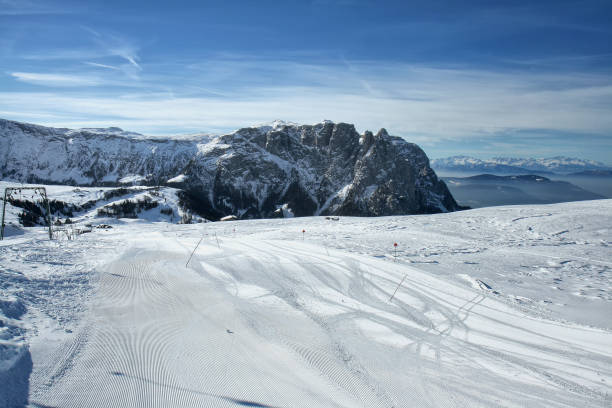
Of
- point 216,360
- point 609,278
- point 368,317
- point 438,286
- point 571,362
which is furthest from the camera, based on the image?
point 609,278

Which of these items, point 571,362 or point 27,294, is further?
point 27,294

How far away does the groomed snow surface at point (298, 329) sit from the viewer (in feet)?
21.2

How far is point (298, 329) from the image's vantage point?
9.27 meters

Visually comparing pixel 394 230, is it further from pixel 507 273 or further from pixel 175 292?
pixel 175 292

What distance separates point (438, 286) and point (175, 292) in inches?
430

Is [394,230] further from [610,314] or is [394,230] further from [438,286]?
[610,314]

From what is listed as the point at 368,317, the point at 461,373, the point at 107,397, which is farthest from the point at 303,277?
the point at 107,397

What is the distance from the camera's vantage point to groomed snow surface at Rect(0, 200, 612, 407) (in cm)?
645

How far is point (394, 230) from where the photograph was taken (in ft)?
92.6

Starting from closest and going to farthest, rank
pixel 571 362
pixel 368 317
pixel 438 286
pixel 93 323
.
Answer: pixel 571 362 < pixel 93 323 < pixel 368 317 < pixel 438 286

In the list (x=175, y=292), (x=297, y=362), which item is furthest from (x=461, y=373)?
(x=175, y=292)

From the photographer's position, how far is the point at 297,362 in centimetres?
756

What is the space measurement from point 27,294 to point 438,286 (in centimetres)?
1507

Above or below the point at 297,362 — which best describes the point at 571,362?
above
